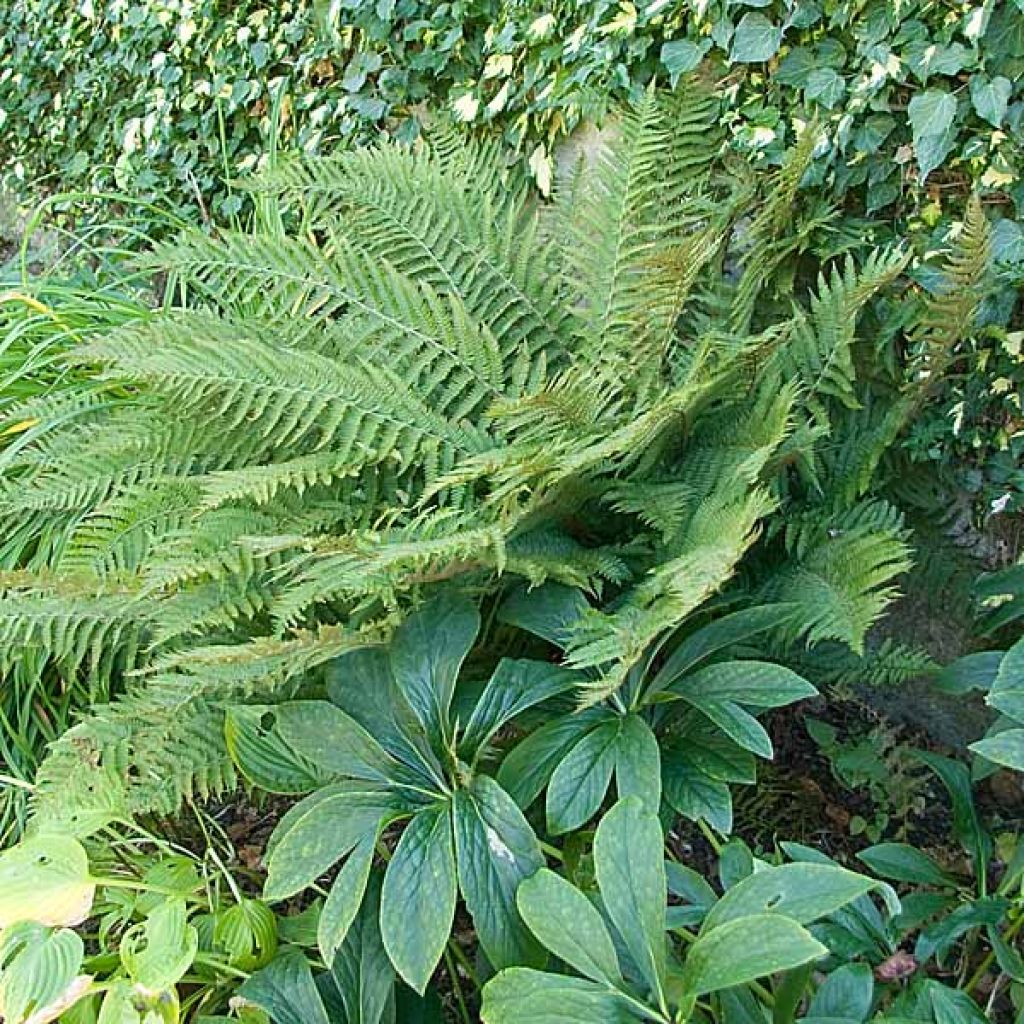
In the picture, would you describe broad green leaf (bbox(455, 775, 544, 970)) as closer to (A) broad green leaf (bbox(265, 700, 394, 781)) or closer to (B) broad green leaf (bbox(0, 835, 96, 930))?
(A) broad green leaf (bbox(265, 700, 394, 781))

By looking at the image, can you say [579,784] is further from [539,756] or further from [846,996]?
[846,996]

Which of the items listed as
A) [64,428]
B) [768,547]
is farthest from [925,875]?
[64,428]

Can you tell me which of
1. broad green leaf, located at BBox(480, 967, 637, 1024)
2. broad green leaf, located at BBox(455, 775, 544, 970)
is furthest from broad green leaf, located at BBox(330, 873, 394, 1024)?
broad green leaf, located at BBox(480, 967, 637, 1024)

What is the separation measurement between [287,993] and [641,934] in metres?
0.40

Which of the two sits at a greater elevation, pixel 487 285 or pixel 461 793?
pixel 487 285

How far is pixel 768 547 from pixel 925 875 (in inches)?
18.2

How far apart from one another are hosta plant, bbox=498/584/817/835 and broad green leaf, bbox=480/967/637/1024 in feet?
0.63

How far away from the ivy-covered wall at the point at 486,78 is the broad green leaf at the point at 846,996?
0.96 meters

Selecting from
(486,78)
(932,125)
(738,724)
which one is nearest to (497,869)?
(738,724)

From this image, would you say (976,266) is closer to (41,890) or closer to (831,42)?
(831,42)

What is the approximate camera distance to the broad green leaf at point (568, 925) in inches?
33.0

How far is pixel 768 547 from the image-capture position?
1393 millimetres

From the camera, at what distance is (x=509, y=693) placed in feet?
3.70

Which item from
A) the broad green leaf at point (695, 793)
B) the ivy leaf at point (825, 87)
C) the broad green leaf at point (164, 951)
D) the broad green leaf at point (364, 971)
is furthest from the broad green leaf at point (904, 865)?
the ivy leaf at point (825, 87)
